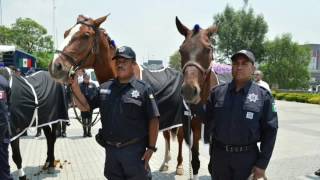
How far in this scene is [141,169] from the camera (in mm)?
3139

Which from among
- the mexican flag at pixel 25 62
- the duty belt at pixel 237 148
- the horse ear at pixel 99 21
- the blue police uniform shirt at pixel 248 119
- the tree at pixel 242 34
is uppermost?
the tree at pixel 242 34

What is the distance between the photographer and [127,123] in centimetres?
308

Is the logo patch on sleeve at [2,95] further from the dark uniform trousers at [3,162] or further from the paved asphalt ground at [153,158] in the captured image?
the paved asphalt ground at [153,158]

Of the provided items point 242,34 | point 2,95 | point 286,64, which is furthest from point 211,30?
point 242,34

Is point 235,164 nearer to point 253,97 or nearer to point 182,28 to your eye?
point 253,97

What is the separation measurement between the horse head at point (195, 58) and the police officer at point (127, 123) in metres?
0.45

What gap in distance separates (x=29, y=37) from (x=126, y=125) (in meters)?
51.5

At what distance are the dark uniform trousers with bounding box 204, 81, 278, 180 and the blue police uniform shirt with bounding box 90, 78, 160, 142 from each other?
648mm

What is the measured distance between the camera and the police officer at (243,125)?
279 cm

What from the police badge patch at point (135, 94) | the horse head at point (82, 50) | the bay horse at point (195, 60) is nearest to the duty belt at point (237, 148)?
the bay horse at point (195, 60)

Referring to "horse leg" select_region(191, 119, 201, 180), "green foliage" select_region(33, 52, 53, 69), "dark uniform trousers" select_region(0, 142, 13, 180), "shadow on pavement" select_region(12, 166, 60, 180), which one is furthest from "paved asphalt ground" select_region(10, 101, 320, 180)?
"green foliage" select_region(33, 52, 53, 69)

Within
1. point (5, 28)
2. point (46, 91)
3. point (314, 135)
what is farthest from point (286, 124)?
point (5, 28)

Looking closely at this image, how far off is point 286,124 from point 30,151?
9.58 m

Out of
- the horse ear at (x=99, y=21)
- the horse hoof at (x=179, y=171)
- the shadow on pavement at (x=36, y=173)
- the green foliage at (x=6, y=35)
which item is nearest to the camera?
the horse ear at (x=99, y=21)
